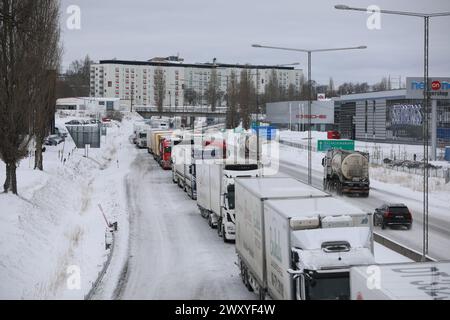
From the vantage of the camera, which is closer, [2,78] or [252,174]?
[252,174]

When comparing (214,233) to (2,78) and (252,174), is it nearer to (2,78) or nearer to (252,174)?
(252,174)

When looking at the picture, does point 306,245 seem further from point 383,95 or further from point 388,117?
point 383,95

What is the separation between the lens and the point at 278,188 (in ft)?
61.3

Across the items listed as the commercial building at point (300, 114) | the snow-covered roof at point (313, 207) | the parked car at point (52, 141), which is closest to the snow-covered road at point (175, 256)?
the snow-covered roof at point (313, 207)

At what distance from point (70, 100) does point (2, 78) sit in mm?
152816

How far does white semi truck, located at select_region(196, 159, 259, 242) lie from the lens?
25219mm

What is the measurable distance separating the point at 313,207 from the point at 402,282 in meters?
4.85

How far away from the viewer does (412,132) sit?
87.4m

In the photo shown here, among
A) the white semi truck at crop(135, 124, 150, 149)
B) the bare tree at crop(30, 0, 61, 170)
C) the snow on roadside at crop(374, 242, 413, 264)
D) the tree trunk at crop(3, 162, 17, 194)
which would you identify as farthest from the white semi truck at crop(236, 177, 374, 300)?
the white semi truck at crop(135, 124, 150, 149)

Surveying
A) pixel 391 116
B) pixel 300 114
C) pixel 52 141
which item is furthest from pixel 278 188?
pixel 300 114

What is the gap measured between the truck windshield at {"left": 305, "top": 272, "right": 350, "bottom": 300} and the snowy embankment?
7521 mm

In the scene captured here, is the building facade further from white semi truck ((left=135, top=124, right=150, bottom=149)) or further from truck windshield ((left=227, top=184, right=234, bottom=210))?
truck windshield ((left=227, top=184, right=234, bottom=210))

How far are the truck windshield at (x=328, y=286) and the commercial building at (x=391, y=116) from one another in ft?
197
